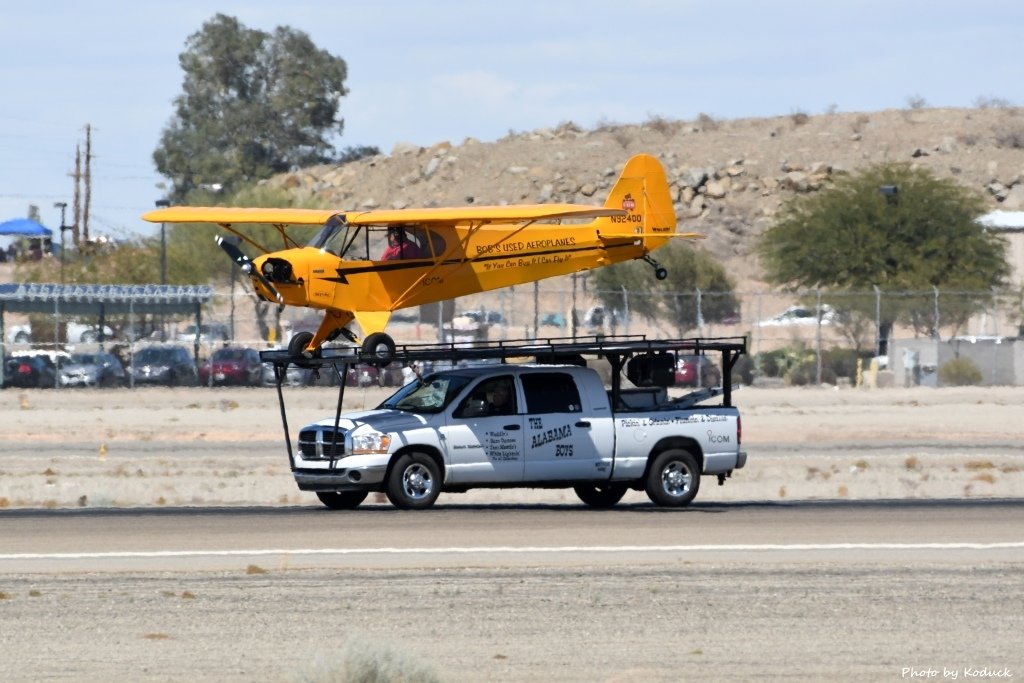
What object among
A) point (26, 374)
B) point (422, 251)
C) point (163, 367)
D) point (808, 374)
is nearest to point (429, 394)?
point (422, 251)

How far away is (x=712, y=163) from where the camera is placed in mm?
116125

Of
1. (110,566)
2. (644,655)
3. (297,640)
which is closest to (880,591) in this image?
(644,655)

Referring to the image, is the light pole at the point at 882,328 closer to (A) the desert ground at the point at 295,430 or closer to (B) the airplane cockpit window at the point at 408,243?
(A) the desert ground at the point at 295,430

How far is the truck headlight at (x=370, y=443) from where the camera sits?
2172 cm

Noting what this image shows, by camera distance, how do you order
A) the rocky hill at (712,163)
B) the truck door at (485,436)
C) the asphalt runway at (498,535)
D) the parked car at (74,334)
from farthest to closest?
the rocky hill at (712,163) < the parked car at (74,334) < the truck door at (485,436) < the asphalt runway at (498,535)

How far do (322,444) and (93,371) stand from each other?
111 ft

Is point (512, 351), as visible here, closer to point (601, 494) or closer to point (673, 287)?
point (601, 494)

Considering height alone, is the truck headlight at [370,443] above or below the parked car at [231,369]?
below

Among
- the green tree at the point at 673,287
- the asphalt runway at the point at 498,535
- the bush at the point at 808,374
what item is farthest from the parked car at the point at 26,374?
the asphalt runway at the point at 498,535

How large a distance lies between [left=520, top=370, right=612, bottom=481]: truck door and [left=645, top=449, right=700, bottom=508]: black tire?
65cm

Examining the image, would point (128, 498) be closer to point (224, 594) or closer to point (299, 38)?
point (224, 594)

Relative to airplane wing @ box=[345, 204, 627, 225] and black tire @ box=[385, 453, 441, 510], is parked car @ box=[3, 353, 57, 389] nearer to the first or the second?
airplane wing @ box=[345, 204, 627, 225]

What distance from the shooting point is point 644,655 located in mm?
13211

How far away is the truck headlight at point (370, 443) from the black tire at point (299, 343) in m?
1.92
